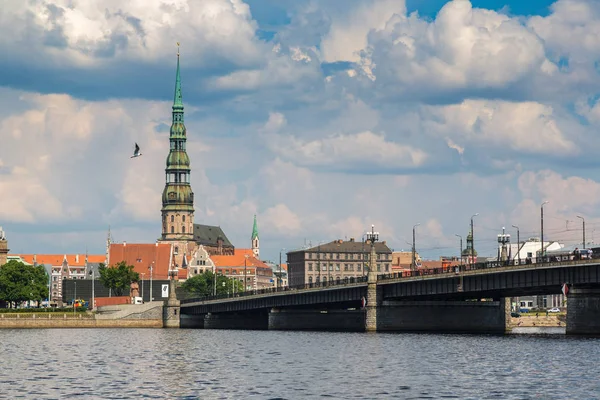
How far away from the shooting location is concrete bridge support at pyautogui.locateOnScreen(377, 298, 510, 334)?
519 ft

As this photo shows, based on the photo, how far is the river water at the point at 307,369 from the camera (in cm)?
7144

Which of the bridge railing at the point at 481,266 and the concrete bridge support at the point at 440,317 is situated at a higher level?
the bridge railing at the point at 481,266

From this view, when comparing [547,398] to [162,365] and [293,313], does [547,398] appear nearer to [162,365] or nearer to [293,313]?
[162,365]

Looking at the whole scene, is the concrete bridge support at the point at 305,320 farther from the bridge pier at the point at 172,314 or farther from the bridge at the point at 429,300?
the bridge pier at the point at 172,314

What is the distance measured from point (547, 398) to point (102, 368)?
36.7 meters

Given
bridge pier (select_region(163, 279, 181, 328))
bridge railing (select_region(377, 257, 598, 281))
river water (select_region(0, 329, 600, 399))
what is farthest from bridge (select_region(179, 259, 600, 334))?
river water (select_region(0, 329, 600, 399))

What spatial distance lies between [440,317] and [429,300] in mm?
2639

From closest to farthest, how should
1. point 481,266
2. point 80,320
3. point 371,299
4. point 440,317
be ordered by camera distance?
point 481,266
point 371,299
point 440,317
point 80,320

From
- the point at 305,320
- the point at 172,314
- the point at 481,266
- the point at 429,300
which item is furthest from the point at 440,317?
the point at 172,314

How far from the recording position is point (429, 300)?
530 feet

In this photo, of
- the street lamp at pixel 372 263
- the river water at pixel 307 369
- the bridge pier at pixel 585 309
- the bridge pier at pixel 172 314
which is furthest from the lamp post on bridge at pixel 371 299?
the bridge pier at pixel 172 314

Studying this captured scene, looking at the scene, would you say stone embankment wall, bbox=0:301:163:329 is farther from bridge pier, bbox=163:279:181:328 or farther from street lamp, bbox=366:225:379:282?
street lamp, bbox=366:225:379:282

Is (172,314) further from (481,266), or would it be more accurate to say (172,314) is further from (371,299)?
(481,266)

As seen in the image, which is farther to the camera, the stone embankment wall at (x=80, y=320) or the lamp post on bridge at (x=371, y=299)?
the stone embankment wall at (x=80, y=320)
